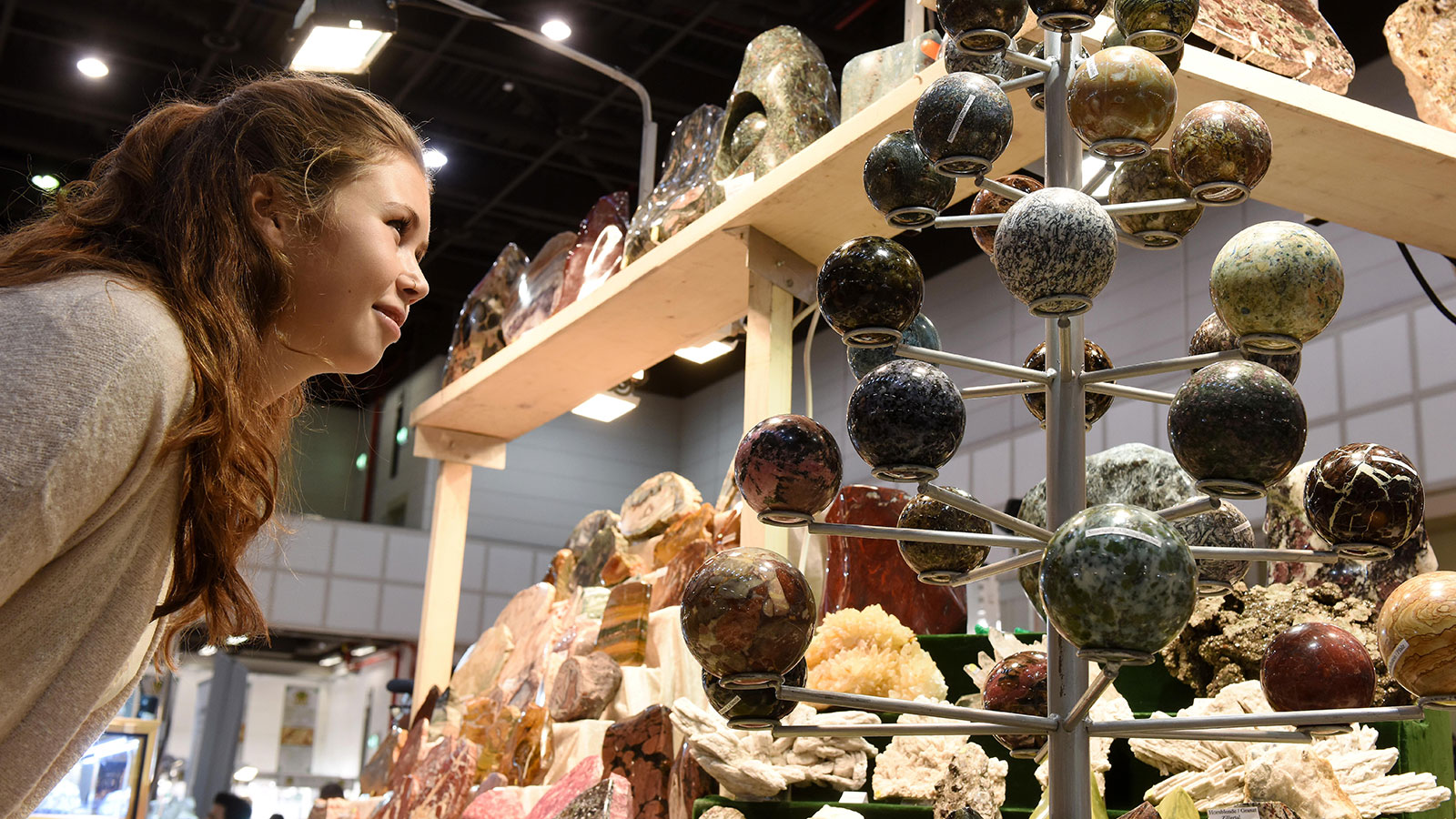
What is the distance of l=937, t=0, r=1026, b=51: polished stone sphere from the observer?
102 centimetres

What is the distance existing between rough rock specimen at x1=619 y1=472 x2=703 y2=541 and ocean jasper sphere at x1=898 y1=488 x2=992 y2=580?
1.68 meters

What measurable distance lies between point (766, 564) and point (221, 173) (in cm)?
53

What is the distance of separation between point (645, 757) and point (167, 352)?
125 cm

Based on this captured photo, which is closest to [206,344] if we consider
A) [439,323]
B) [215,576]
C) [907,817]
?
[215,576]

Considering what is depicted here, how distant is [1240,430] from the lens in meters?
0.84

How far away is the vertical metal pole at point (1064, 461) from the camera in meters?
0.95

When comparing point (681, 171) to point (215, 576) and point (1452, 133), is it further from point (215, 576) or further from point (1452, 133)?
point (215, 576)

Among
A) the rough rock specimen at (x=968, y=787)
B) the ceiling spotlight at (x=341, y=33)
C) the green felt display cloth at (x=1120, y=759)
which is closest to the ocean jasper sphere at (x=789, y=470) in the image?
the rough rock specimen at (x=968, y=787)

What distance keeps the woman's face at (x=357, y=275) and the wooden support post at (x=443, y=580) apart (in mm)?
2237

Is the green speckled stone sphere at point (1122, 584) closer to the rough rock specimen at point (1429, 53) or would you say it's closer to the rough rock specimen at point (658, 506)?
the rough rock specimen at point (1429, 53)

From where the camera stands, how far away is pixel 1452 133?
5.52 ft

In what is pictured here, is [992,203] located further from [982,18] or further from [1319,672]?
[1319,672]

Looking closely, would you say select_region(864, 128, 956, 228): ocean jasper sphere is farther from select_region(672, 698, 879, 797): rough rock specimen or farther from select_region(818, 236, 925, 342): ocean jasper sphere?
select_region(672, 698, 879, 797): rough rock specimen

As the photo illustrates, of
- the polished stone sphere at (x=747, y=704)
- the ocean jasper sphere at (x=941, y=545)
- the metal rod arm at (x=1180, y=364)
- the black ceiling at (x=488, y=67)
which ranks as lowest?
the polished stone sphere at (x=747, y=704)
